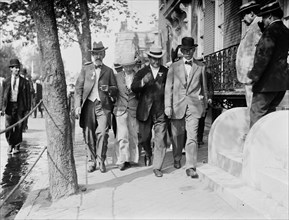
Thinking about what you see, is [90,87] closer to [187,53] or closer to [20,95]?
[187,53]

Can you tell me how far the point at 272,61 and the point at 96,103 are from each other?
300 cm

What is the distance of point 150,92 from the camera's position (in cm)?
684

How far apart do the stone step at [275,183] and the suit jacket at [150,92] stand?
2.49m

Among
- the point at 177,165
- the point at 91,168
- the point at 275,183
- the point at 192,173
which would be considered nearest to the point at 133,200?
the point at 192,173

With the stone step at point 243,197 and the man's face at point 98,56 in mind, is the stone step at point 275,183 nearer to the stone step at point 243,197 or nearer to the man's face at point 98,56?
the stone step at point 243,197

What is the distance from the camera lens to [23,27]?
19.7 meters

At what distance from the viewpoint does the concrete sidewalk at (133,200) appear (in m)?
4.45

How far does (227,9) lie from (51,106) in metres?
9.93

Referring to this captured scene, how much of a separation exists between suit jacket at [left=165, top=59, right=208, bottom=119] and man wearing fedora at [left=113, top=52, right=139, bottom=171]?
95 cm

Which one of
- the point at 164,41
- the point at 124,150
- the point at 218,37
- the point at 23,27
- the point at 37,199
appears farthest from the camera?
the point at 164,41

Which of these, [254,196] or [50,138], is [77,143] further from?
[254,196]

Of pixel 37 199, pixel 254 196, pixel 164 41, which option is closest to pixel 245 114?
pixel 254 196

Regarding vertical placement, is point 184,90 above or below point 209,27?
below

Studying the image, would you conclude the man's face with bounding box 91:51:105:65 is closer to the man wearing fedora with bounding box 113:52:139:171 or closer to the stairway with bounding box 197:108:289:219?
the man wearing fedora with bounding box 113:52:139:171
